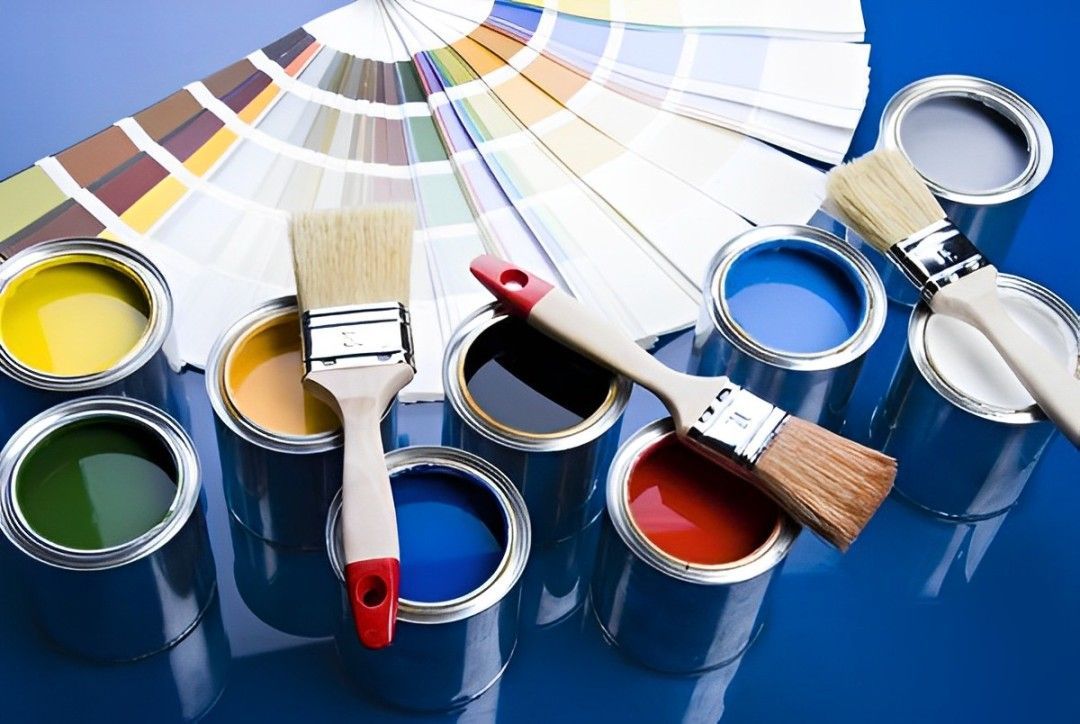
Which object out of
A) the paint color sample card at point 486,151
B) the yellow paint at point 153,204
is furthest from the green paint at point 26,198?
the yellow paint at point 153,204

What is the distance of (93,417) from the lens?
68.7 inches

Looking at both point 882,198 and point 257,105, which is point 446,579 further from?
point 257,105

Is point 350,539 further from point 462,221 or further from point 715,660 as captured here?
point 462,221

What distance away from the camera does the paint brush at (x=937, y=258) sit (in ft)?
5.90

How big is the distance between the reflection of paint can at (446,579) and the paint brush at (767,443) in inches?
8.2

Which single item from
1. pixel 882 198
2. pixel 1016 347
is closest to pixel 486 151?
pixel 882 198

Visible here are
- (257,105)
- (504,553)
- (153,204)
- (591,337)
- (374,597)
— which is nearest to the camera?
(374,597)

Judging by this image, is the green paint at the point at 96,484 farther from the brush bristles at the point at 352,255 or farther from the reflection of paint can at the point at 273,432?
the brush bristles at the point at 352,255

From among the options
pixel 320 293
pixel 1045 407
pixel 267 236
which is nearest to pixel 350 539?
pixel 320 293

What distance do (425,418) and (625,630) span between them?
16.3 inches

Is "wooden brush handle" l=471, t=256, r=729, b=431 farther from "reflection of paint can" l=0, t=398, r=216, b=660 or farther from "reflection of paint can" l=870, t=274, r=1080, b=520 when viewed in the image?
"reflection of paint can" l=0, t=398, r=216, b=660

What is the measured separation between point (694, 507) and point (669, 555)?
112 millimetres

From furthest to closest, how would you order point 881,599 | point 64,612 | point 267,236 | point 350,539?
point 267,236
point 881,599
point 64,612
point 350,539

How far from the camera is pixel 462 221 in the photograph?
7.11 feet
